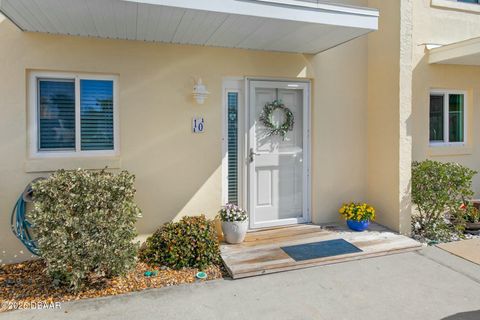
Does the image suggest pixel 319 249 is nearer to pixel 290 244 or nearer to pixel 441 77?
pixel 290 244

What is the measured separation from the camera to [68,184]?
360cm

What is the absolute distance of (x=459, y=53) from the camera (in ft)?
18.7

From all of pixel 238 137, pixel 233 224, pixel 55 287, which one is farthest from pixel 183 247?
pixel 238 137

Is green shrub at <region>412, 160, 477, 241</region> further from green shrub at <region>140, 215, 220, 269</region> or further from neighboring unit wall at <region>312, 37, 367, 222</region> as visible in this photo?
green shrub at <region>140, 215, 220, 269</region>

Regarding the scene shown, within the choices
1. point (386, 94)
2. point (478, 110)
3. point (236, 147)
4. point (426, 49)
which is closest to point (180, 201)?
point (236, 147)

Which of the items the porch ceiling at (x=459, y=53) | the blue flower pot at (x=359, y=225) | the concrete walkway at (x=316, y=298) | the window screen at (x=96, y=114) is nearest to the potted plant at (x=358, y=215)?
the blue flower pot at (x=359, y=225)

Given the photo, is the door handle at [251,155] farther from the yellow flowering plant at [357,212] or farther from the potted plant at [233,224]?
the yellow flowering plant at [357,212]

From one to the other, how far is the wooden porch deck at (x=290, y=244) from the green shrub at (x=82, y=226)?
1.39 metres

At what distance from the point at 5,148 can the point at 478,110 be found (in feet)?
28.3

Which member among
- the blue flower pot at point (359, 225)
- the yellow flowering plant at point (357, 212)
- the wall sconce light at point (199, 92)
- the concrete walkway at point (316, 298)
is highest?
the wall sconce light at point (199, 92)

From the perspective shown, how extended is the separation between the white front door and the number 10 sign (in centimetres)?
80

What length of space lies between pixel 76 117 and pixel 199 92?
5.76ft

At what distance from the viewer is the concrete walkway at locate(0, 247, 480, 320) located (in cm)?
317

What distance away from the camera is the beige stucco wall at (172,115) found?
4.14m
